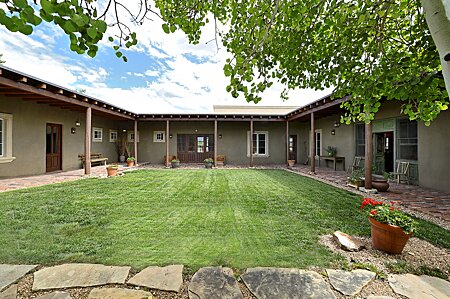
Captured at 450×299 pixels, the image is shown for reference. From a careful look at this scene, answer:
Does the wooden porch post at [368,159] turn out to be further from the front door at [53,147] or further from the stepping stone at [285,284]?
the front door at [53,147]

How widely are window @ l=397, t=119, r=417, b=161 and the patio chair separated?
25cm

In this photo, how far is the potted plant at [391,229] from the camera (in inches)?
98.0

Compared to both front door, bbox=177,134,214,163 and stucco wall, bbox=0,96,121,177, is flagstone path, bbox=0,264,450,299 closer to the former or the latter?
stucco wall, bbox=0,96,121,177

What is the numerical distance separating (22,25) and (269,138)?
44.1ft

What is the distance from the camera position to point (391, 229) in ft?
8.23

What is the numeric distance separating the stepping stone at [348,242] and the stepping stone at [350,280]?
1.60ft

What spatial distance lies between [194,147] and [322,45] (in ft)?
37.6

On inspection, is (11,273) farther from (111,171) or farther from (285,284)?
(111,171)

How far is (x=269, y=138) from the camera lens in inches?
551

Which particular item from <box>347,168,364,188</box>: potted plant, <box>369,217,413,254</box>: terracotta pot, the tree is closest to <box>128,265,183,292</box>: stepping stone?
the tree

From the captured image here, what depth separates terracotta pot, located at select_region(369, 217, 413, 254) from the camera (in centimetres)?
249

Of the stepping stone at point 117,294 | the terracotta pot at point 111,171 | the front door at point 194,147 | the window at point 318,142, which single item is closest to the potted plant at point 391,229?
the stepping stone at point 117,294

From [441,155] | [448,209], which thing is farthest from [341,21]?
[441,155]

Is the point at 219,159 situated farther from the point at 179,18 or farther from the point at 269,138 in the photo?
the point at 179,18
